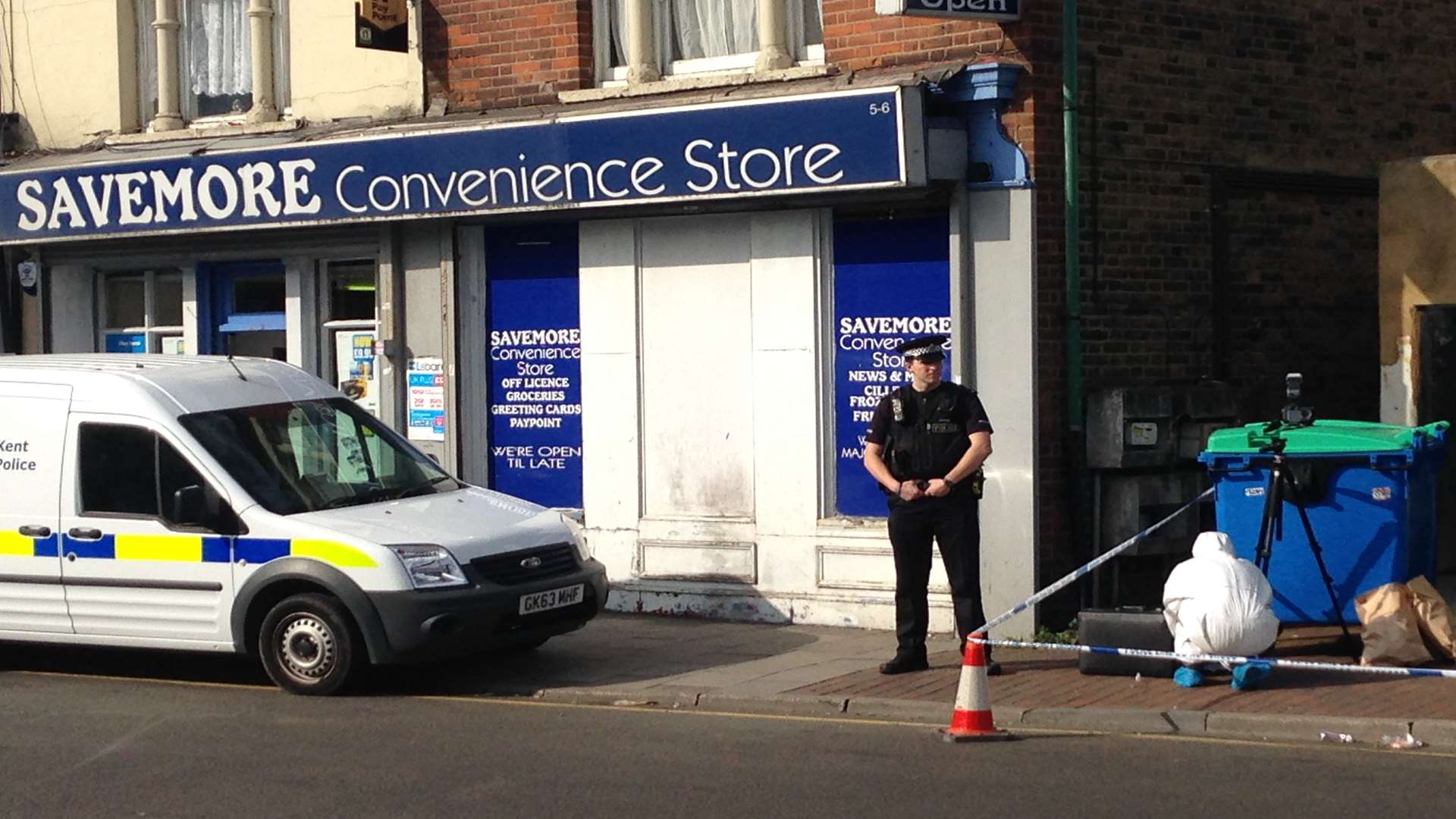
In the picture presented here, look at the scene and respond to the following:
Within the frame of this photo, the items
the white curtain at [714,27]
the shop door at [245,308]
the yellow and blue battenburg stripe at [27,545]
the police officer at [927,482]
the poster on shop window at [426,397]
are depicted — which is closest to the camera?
the police officer at [927,482]

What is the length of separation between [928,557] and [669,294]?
3652mm

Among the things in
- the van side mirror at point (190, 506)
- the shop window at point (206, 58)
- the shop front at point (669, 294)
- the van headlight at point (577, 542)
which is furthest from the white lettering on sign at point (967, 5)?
the shop window at point (206, 58)

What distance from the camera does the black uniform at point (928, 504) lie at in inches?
422

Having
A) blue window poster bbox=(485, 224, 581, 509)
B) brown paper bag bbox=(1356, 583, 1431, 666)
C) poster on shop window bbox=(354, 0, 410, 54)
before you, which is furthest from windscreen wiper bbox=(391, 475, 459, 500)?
brown paper bag bbox=(1356, 583, 1431, 666)

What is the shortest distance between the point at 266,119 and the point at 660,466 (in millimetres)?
4783

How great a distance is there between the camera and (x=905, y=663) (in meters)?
10.9

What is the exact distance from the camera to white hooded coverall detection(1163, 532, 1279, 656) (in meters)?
9.80

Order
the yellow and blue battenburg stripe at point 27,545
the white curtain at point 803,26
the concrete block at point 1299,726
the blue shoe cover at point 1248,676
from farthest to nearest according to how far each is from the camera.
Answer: the white curtain at point 803,26, the yellow and blue battenburg stripe at point 27,545, the blue shoe cover at point 1248,676, the concrete block at point 1299,726

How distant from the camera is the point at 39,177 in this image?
53.8 ft

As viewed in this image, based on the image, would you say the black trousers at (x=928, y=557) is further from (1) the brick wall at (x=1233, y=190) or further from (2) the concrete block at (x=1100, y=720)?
(1) the brick wall at (x=1233, y=190)

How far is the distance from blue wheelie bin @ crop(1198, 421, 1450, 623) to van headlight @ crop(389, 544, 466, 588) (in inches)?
169

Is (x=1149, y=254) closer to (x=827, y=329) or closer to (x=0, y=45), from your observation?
(x=827, y=329)

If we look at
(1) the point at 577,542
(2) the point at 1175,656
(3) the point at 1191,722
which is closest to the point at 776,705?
(1) the point at 577,542

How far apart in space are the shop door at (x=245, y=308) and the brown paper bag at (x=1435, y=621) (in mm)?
9486
